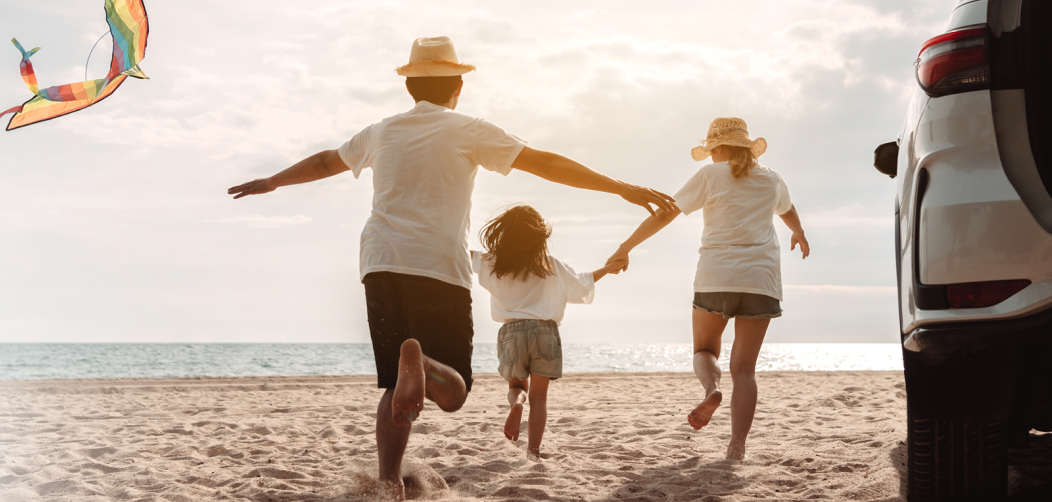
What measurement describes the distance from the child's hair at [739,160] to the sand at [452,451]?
1710mm

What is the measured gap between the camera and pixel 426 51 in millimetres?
3133

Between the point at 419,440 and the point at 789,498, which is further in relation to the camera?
the point at 419,440

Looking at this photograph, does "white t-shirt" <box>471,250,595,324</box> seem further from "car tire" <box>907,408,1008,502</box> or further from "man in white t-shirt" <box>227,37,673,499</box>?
"car tire" <box>907,408,1008,502</box>

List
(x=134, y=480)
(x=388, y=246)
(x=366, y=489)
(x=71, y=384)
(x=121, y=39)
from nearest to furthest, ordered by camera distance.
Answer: (x=388, y=246)
(x=366, y=489)
(x=134, y=480)
(x=121, y=39)
(x=71, y=384)

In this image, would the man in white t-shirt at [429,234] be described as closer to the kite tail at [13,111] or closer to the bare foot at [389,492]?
the bare foot at [389,492]

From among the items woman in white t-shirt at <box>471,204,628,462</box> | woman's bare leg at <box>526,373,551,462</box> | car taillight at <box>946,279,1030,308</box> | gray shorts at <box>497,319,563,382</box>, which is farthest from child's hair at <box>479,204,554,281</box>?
car taillight at <box>946,279,1030,308</box>

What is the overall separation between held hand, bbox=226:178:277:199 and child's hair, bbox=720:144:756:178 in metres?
2.64

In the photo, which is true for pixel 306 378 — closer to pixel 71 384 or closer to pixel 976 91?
pixel 71 384

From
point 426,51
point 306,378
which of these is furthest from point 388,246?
point 306,378

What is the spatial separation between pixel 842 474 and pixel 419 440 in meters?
2.77

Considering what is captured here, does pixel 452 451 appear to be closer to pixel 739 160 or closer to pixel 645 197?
pixel 645 197

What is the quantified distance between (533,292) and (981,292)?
8.92 ft

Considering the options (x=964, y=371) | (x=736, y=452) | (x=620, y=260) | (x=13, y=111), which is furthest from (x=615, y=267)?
(x=13, y=111)

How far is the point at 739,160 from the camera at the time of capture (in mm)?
4105
